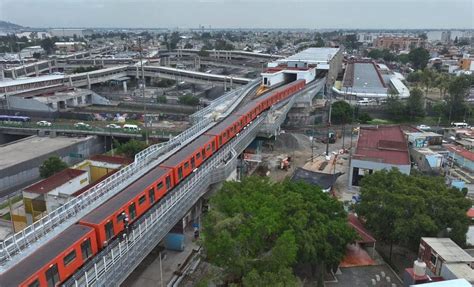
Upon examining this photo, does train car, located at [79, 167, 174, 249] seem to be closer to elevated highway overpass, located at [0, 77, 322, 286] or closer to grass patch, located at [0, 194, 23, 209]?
elevated highway overpass, located at [0, 77, 322, 286]

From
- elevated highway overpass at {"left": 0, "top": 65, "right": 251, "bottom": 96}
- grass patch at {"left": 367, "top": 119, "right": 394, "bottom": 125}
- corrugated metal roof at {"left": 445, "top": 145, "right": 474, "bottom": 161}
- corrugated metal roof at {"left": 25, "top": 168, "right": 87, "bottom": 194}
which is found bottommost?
grass patch at {"left": 367, "top": 119, "right": 394, "bottom": 125}

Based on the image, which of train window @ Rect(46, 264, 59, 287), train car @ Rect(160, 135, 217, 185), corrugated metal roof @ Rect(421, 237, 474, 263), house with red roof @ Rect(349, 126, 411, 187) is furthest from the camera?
house with red roof @ Rect(349, 126, 411, 187)

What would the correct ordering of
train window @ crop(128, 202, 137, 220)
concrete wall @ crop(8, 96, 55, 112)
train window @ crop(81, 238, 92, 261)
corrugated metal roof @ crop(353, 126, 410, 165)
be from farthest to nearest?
concrete wall @ crop(8, 96, 55, 112) < corrugated metal roof @ crop(353, 126, 410, 165) < train window @ crop(128, 202, 137, 220) < train window @ crop(81, 238, 92, 261)

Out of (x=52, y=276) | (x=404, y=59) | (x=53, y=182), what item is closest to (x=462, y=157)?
(x=53, y=182)

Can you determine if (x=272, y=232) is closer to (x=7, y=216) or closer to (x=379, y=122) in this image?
(x=7, y=216)

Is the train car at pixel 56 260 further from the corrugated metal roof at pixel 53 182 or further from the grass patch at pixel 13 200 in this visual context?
the grass patch at pixel 13 200

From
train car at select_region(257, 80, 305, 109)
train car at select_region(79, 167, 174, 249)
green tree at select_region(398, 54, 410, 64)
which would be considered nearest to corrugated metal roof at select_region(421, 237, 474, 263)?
train car at select_region(79, 167, 174, 249)

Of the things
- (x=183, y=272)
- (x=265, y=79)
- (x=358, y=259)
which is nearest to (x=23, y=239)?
(x=183, y=272)

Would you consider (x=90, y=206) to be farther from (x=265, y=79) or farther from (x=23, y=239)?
(x=265, y=79)
